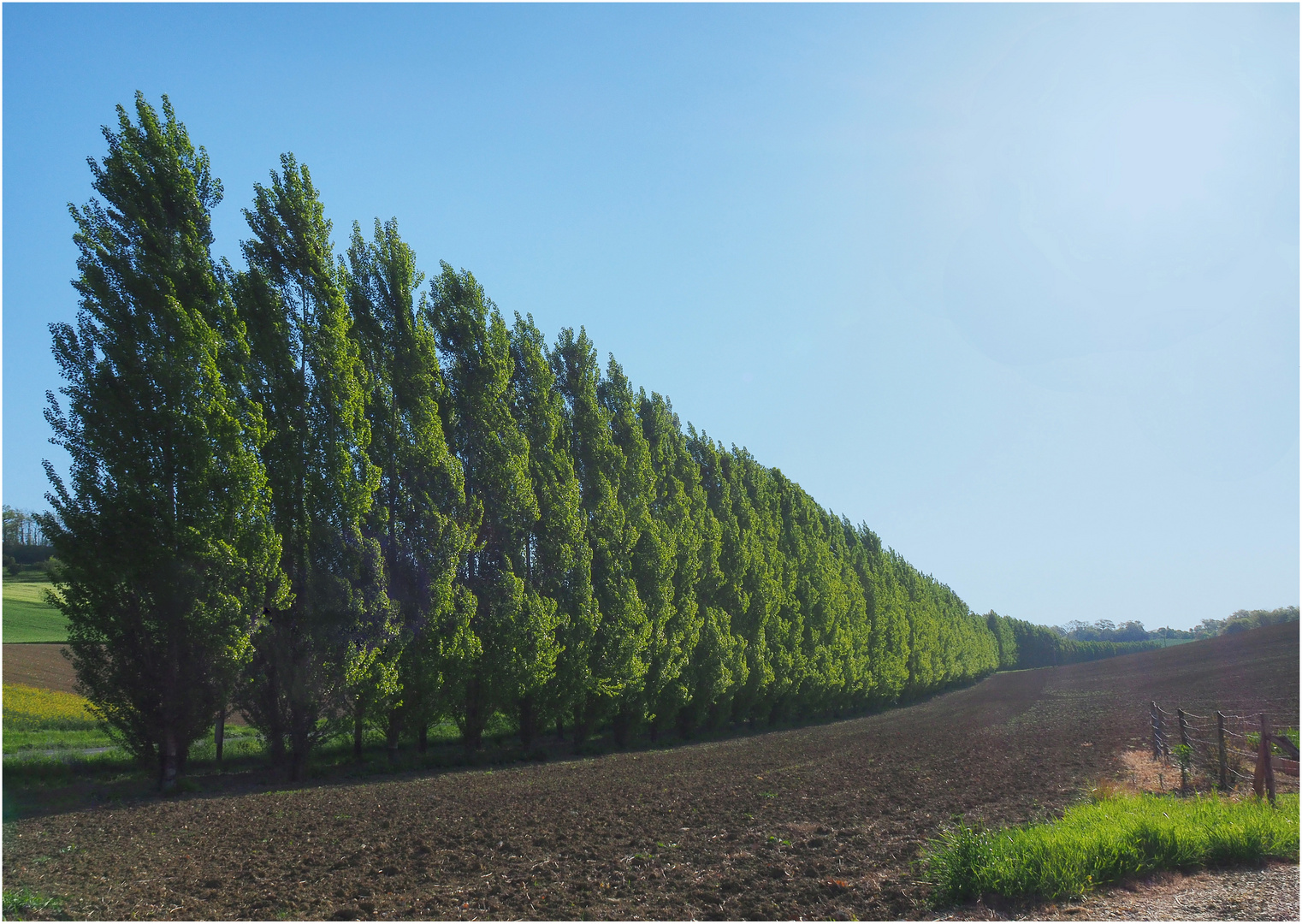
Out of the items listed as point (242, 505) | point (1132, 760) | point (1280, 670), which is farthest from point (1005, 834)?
point (1280, 670)

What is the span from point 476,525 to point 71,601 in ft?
32.3

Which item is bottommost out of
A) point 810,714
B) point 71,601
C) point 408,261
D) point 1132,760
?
point 810,714

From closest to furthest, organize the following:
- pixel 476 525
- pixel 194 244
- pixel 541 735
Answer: pixel 194 244 < pixel 476 525 < pixel 541 735

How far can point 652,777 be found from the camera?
58.9ft

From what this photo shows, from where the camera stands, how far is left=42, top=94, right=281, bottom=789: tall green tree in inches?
617

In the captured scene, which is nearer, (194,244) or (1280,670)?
(194,244)

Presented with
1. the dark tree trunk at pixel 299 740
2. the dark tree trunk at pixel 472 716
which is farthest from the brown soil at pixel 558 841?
the dark tree trunk at pixel 472 716

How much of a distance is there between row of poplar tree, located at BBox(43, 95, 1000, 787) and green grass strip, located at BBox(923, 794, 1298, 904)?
1462cm

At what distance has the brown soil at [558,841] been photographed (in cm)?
794

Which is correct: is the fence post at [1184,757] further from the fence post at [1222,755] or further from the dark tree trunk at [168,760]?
the dark tree trunk at [168,760]

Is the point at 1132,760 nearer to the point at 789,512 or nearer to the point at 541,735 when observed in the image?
the point at 541,735

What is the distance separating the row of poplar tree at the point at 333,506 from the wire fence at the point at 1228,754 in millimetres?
16268

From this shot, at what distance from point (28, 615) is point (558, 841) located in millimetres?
60188

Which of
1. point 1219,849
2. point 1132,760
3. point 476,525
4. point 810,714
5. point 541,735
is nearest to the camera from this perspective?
point 1219,849
